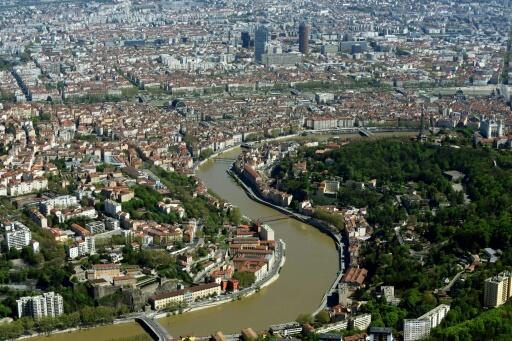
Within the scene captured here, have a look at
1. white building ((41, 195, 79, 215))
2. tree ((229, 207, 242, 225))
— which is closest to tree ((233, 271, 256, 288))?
tree ((229, 207, 242, 225))

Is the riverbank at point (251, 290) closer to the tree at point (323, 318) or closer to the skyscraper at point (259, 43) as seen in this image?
the tree at point (323, 318)

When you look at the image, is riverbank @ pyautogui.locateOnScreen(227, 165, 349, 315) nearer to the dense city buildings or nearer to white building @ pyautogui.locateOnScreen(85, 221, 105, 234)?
the dense city buildings

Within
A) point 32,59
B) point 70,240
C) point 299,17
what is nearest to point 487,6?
point 299,17

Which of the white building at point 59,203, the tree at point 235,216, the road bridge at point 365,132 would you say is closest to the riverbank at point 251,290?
the tree at point 235,216

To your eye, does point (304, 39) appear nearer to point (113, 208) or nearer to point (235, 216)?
point (235, 216)

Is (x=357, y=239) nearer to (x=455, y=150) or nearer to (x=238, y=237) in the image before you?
(x=238, y=237)

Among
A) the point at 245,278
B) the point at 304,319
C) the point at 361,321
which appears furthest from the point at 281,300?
the point at 361,321
